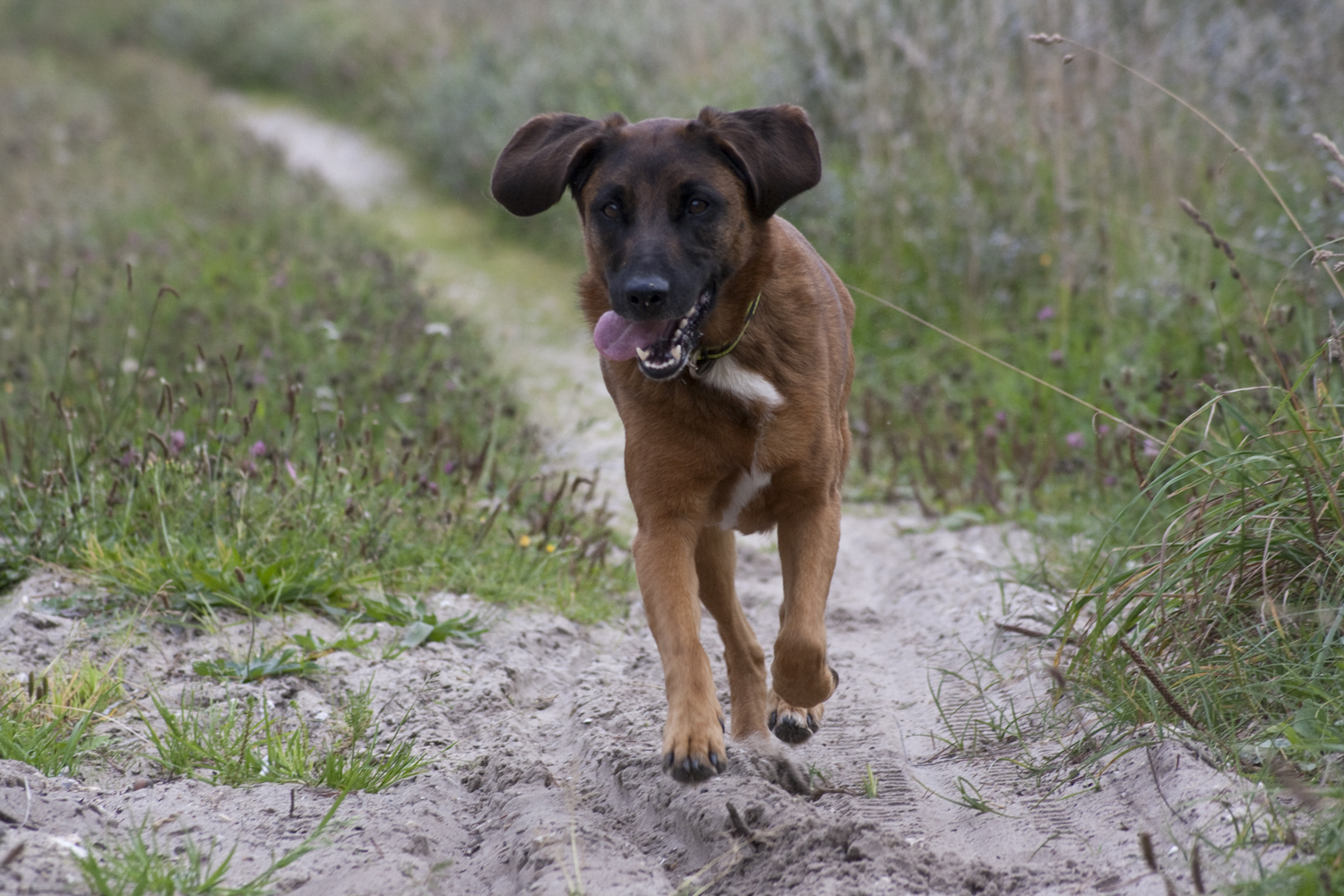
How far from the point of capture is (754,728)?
353 cm

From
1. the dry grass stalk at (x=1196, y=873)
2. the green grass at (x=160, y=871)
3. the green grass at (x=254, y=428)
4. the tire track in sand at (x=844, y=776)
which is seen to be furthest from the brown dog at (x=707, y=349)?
the green grass at (x=254, y=428)

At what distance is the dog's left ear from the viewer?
128 inches

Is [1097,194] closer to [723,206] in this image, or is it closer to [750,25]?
[723,206]

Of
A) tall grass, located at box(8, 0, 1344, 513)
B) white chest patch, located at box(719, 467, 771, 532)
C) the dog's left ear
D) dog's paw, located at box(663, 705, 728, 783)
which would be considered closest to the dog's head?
the dog's left ear

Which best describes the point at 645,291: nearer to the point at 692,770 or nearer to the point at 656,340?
the point at 656,340

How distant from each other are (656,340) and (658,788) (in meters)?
1.15

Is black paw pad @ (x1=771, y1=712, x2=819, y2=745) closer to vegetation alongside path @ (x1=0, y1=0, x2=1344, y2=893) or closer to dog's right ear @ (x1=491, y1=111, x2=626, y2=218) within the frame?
vegetation alongside path @ (x1=0, y1=0, x2=1344, y2=893)

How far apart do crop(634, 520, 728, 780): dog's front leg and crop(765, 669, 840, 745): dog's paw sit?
0.30 meters

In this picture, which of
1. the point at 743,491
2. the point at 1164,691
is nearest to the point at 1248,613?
the point at 1164,691

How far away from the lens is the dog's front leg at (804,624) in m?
3.08

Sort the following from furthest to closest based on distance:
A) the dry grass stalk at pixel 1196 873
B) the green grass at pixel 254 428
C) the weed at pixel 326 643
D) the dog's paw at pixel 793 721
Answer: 1. the green grass at pixel 254 428
2. the weed at pixel 326 643
3. the dog's paw at pixel 793 721
4. the dry grass stalk at pixel 1196 873

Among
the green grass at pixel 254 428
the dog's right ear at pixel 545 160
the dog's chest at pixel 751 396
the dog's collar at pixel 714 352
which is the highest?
the dog's right ear at pixel 545 160

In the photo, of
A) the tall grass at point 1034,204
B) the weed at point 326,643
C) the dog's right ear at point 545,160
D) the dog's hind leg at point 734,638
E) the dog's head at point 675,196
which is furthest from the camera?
the tall grass at point 1034,204

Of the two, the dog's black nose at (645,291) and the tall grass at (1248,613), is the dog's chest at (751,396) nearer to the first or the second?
the dog's black nose at (645,291)
